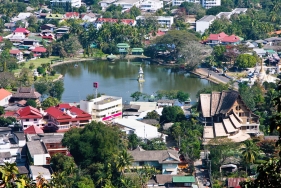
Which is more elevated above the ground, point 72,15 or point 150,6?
point 150,6

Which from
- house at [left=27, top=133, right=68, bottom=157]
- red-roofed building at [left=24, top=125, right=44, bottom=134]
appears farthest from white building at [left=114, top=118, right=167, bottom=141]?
red-roofed building at [left=24, top=125, right=44, bottom=134]

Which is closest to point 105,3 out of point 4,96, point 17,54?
point 17,54

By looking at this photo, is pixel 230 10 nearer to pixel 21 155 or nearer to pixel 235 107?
pixel 235 107

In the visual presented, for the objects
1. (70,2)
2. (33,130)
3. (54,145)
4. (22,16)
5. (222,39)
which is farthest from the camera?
(70,2)

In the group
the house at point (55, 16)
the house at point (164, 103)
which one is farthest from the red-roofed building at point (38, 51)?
the house at point (164, 103)

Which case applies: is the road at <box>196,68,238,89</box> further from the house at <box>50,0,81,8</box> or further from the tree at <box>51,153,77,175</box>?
the house at <box>50,0,81,8</box>

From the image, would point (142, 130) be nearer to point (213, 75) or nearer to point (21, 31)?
point (213, 75)
